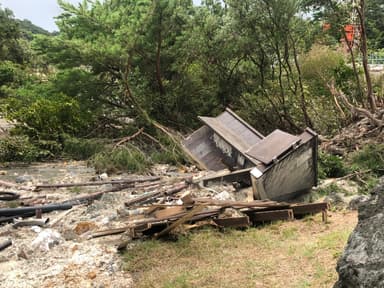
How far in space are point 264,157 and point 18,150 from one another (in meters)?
5.46

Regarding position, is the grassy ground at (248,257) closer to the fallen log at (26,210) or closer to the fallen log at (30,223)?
the fallen log at (30,223)

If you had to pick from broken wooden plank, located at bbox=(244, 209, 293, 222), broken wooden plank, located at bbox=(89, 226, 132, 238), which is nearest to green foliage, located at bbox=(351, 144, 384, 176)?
broken wooden plank, located at bbox=(244, 209, 293, 222)

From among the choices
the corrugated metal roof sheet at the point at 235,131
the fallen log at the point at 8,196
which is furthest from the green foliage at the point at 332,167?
the fallen log at the point at 8,196

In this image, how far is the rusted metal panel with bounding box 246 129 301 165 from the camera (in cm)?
571

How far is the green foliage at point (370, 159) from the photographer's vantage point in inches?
276

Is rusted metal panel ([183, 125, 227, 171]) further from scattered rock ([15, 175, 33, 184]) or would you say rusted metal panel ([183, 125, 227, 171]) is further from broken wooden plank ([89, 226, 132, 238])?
broken wooden plank ([89, 226, 132, 238])

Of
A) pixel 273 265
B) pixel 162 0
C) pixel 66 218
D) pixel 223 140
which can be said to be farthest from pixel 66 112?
pixel 273 265

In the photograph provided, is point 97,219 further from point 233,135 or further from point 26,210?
point 233,135

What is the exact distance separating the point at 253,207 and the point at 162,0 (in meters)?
6.14

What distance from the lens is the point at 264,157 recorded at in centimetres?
579

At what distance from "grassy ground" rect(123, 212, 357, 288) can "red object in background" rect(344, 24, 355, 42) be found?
538 centimetres

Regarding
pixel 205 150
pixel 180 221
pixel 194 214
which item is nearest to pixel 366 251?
pixel 180 221

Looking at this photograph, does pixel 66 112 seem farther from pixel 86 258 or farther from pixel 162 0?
pixel 86 258

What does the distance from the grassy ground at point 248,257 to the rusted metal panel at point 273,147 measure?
100 centimetres
